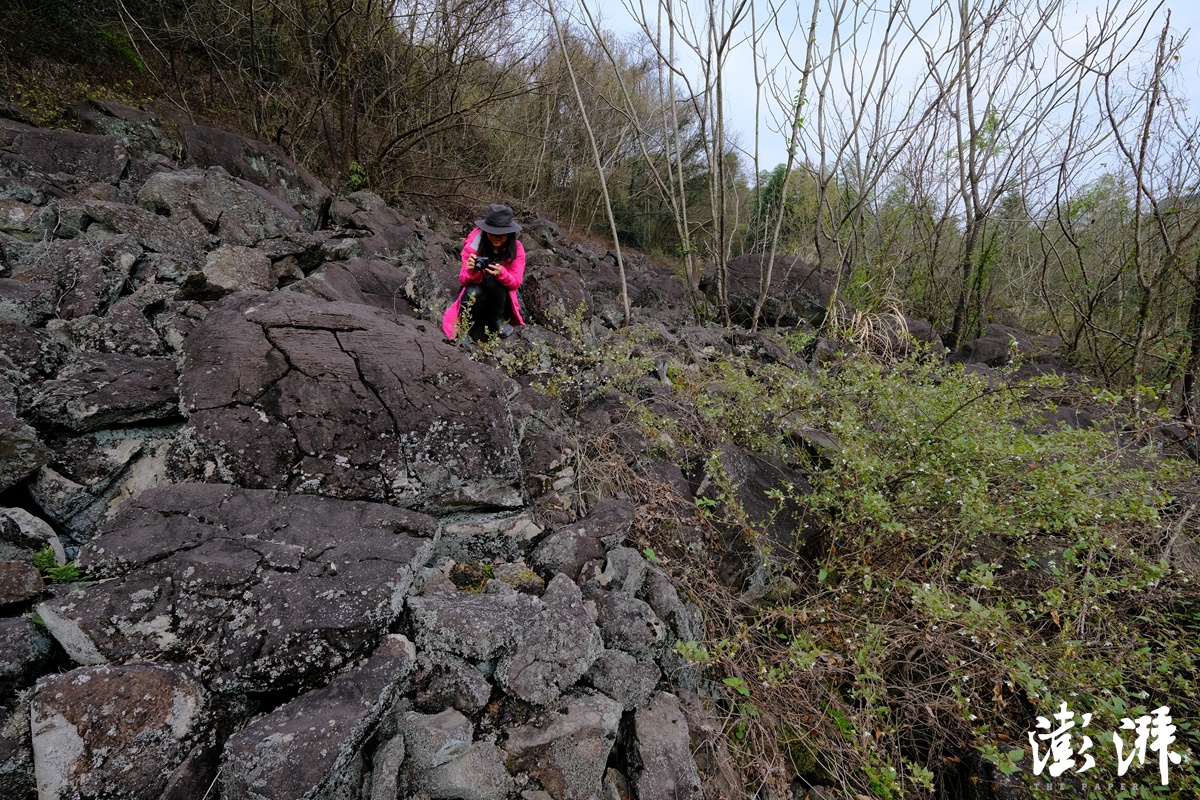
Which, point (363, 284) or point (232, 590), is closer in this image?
point (232, 590)

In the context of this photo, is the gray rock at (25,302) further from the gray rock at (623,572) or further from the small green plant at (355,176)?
the small green plant at (355,176)

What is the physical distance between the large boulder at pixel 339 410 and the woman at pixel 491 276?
58.7 inches

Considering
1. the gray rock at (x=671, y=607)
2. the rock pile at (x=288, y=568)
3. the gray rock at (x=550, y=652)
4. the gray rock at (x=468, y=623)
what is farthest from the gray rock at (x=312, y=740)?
the gray rock at (x=671, y=607)

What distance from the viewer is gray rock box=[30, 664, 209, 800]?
1.32 metres

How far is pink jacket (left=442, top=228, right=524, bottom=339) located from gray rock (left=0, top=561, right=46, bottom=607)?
251 centimetres

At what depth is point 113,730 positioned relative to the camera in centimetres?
137

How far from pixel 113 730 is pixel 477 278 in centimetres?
325

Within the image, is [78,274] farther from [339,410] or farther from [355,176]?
[355,176]

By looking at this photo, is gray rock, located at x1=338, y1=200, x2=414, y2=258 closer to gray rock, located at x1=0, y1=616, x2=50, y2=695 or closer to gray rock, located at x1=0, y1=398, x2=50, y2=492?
gray rock, located at x1=0, y1=398, x2=50, y2=492

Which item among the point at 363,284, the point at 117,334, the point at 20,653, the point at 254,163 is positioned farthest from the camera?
the point at 254,163

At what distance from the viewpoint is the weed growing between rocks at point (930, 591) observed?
1894mm

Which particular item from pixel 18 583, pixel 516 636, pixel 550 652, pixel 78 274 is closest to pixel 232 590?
pixel 18 583

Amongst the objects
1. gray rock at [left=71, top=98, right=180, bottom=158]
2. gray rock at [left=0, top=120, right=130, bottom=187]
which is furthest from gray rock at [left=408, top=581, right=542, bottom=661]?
gray rock at [left=71, top=98, right=180, bottom=158]

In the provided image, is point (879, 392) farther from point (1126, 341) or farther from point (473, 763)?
point (1126, 341)
